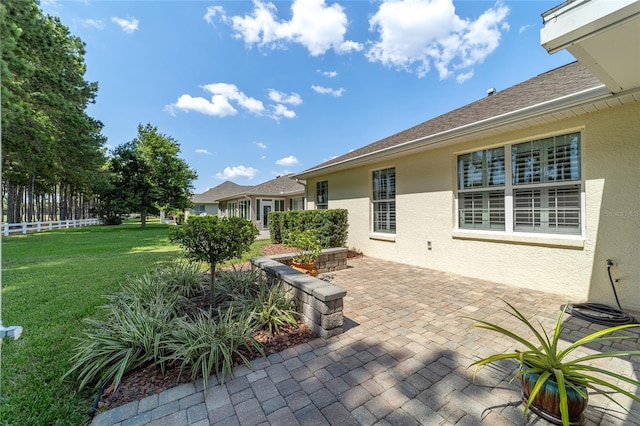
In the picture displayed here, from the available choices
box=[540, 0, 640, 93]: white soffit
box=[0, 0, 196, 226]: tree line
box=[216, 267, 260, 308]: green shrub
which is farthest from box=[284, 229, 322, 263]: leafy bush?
box=[0, 0, 196, 226]: tree line

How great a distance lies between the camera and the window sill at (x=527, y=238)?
4886 millimetres

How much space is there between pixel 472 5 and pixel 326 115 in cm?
892

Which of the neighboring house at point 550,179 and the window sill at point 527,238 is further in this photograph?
the window sill at point 527,238

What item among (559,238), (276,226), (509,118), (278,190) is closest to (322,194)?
(276,226)

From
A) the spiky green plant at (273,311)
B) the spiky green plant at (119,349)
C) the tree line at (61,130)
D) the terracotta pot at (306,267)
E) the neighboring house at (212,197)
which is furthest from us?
the neighboring house at (212,197)

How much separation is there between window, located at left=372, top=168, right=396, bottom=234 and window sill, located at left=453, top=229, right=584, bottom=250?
7.00 feet

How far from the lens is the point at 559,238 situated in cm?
504

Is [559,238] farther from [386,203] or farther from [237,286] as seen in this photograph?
[237,286]

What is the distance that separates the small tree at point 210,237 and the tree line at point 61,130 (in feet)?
26.5

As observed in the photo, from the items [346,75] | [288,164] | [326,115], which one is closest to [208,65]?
[346,75]

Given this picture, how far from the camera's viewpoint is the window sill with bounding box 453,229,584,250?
16.0ft

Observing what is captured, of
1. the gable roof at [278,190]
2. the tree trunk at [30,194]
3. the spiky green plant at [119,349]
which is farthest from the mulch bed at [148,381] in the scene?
the tree trunk at [30,194]

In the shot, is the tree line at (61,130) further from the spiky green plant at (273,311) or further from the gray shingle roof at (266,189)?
the spiky green plant at (273,311)

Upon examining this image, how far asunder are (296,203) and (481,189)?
1345 cm
